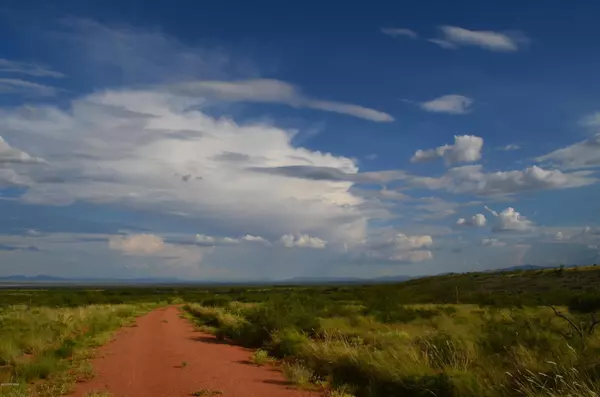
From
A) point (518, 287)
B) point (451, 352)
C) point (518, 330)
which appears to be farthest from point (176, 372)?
point (518, 287)

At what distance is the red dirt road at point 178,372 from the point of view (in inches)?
468

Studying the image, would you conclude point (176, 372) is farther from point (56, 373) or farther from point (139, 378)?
point (56, 373)

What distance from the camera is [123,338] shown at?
78.9ft

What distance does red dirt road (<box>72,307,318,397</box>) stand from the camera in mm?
11875

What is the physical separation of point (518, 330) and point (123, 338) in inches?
685

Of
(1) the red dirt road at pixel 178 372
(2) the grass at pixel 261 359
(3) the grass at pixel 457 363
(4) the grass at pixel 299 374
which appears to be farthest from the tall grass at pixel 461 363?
(1) the red dirt road at pixel 178 372

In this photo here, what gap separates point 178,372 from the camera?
46.6 feet

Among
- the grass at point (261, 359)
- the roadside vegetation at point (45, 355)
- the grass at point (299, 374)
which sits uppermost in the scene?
the roadside vegetation at point (45, 355)

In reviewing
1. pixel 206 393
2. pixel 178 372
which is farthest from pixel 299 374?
pixel 178 372

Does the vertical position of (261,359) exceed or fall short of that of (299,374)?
it falls short

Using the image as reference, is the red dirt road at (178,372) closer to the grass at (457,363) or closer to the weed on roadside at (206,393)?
the weed on roadside at (206,393)

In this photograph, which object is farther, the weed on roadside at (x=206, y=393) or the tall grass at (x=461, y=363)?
the weed on roadside at (x=206, y=393)

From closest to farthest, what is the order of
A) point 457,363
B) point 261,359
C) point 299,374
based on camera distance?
point 457,363, point 299,374, point 261,359

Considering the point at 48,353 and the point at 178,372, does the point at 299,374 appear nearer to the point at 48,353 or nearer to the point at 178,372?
the point at 178,372
